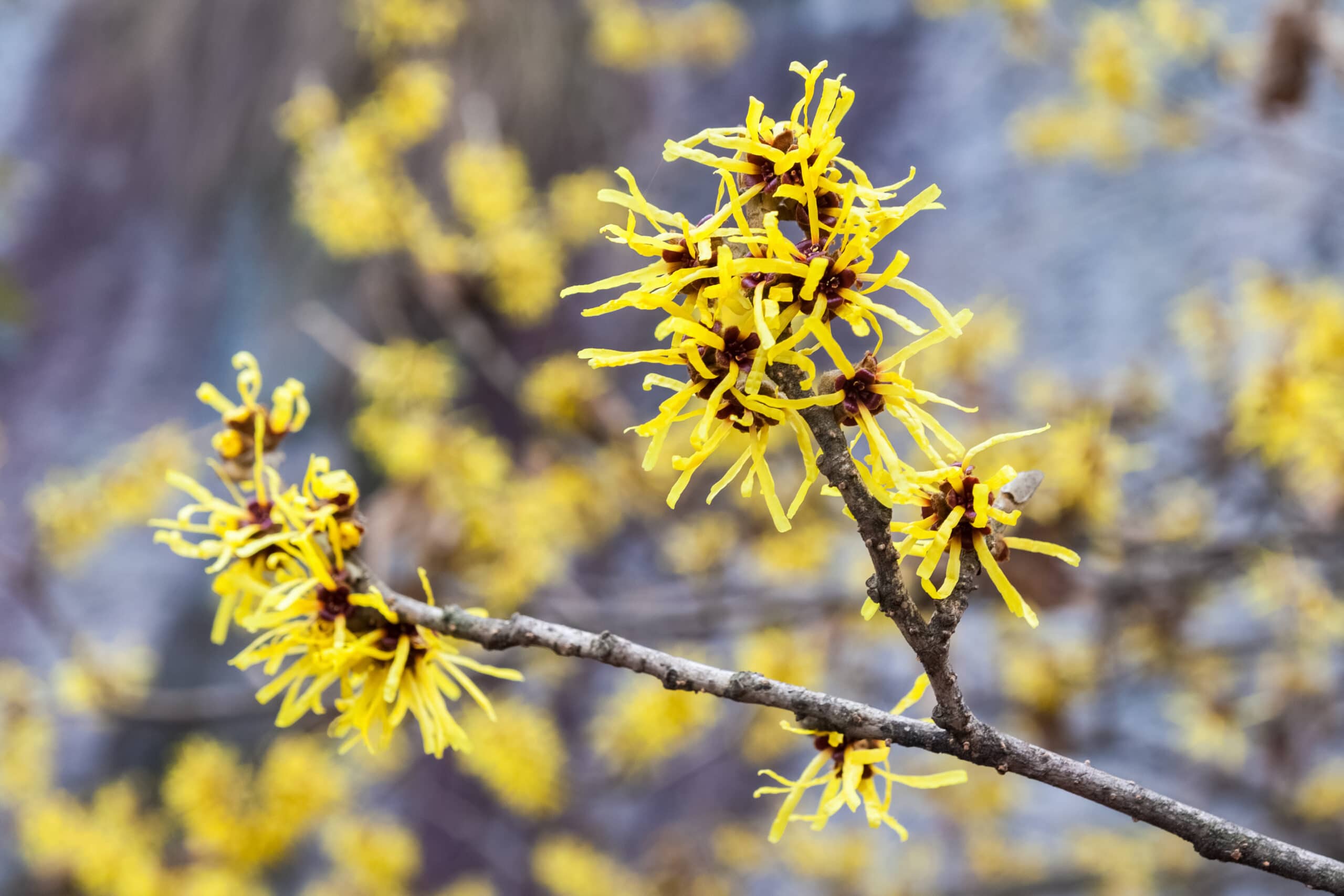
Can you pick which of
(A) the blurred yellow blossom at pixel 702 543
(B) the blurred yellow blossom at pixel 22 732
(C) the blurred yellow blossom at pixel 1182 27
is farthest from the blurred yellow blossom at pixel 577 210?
(B) the blurred yellow blossom at pixel 22 732

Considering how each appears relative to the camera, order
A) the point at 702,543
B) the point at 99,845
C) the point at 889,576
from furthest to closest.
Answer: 1. the point at 99,845
2. the point at 702,543
3. the point at 889,576

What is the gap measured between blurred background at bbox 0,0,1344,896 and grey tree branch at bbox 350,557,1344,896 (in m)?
0.46

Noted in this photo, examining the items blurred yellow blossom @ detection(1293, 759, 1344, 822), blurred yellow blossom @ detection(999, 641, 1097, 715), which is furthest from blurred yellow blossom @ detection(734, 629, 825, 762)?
blurred yellow blossom @ detection(1293, 759, 1344, 822)

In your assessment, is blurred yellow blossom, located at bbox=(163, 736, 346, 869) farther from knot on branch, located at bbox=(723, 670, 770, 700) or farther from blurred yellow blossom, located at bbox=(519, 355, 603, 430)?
knot on branch, located at bbox=(723, 670, 770, 700)

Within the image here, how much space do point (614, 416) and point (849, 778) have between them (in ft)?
3.10

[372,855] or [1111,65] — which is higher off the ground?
[1111,65]

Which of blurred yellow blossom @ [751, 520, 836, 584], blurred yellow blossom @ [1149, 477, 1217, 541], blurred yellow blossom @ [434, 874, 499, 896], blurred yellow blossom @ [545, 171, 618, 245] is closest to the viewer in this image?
blurred yellow blossom @ [1149, 477, 1217, 541]

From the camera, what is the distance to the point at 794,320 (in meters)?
0.28

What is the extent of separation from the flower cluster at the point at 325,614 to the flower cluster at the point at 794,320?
13cm

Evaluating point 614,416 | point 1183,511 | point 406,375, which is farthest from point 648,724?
point 1183,511

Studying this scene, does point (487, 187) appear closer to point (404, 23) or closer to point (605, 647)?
point (404, 23)

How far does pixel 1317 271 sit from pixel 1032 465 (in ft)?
3.12

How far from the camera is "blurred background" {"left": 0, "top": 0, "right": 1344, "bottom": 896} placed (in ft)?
3.37

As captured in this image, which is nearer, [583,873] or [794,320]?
[794,320]
